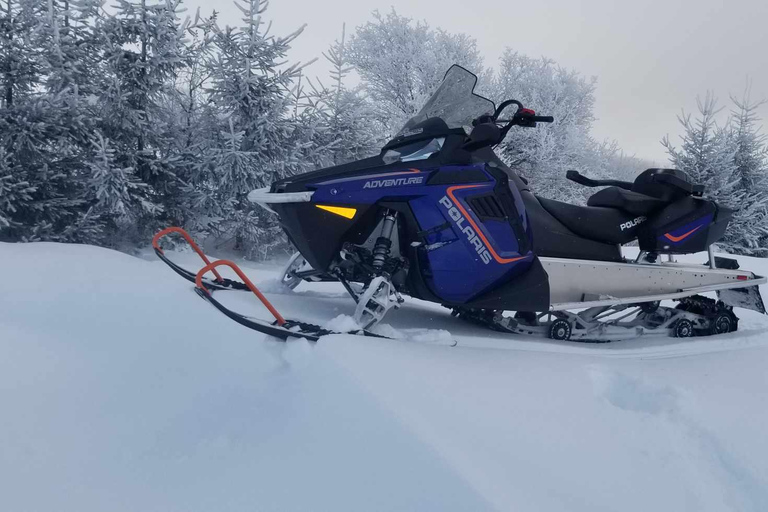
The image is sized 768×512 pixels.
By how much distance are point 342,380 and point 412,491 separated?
0.57 metres

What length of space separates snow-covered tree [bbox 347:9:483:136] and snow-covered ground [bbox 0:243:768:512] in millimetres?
15019

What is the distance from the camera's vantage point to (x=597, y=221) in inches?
126

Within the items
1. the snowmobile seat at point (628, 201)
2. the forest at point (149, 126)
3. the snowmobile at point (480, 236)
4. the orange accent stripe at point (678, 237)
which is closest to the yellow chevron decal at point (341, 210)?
the snowmobile at point (480, 236)

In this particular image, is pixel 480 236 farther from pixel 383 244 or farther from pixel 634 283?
pixel 634 283

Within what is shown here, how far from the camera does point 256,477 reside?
143 cm

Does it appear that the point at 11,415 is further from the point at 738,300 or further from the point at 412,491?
the point at 738,300

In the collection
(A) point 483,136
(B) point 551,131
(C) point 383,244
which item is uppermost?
(B) point 551,131

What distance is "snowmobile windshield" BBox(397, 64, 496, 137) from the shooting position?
3062 millimetres

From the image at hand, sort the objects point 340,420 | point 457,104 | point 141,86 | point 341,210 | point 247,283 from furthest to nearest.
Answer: point 141,86 → point 457,104 → point 341,210 → point 247,283 → point 340,420

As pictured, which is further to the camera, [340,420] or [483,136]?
[483,136]

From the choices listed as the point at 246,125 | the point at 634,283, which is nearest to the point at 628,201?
the point at 634,283

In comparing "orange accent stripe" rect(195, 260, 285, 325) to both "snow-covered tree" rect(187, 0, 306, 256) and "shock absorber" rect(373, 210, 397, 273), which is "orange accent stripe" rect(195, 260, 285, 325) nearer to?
"shock absorber" rect(373, 210, 397, 273)

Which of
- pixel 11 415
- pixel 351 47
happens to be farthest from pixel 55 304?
pixel 351 47

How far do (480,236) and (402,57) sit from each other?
15543 millimetres
